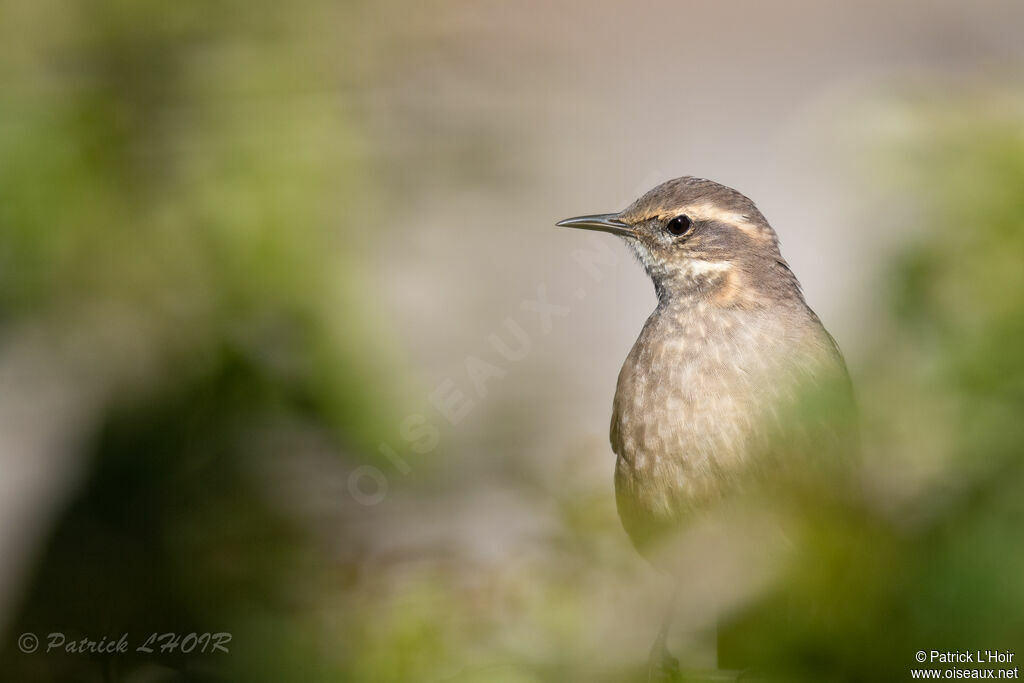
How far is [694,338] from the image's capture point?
246cm

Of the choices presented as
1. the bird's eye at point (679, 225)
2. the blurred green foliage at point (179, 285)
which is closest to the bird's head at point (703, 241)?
the bird's eye at point (679, 225)

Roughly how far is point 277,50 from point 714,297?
4.35ft

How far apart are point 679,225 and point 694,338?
362 mm

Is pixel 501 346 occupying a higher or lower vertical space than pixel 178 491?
higher

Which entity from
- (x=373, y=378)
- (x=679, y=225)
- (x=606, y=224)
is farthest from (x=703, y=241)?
(x=373, y=378)

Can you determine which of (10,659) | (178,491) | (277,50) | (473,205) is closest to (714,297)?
(473,205)

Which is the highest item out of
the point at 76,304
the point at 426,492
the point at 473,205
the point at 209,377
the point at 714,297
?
the point at 714,297

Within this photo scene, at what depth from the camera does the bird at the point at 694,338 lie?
207 cm

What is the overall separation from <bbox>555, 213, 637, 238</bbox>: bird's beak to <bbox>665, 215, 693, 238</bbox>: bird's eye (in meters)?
0.10

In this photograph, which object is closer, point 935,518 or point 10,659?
point 935,518

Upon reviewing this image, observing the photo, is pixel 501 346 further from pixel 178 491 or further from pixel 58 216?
pixel 58 216

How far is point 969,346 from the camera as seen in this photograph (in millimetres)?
784

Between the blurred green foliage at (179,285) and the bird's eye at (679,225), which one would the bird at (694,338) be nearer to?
the bird's eye at (679,225)

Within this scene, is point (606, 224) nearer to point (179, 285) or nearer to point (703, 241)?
point (703, 241)
